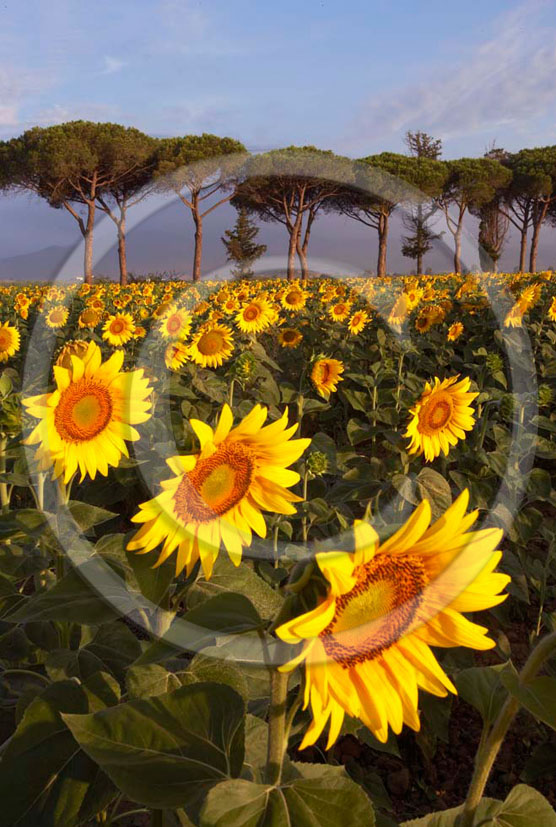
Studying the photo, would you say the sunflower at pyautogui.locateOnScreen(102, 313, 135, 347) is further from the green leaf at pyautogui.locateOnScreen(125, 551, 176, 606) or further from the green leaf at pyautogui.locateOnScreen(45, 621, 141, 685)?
the green leaf at pyautogui.locateOnScreen(125, 551, 176, 606)

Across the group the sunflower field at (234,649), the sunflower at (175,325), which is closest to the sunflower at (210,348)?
the sunflower at (175,325)

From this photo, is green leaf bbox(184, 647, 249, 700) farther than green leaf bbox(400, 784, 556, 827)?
Yes

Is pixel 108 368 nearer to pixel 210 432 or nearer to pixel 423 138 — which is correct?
pixel 210 432

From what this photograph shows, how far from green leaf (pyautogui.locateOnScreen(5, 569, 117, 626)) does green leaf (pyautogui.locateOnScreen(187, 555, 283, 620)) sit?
201 mm

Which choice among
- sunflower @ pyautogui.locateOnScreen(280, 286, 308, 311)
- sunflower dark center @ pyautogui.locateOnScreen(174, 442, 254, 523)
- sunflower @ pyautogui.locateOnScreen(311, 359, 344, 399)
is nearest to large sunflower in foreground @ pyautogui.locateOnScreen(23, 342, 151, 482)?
sunflower dark center @ pyautogui.locateOnScreen(174, 442, 254, 523)

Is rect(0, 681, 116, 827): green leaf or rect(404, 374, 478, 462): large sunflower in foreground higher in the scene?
rect(404, 374, 478, 462): large sunflower in foreground

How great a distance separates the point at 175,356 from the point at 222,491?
12.5 feet

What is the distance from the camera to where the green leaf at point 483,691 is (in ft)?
3.66

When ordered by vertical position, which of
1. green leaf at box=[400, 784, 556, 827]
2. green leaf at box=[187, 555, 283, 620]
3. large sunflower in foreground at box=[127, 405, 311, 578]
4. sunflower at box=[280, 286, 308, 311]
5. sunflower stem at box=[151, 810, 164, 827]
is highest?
sunflower at box=[280, 286, 308, 311]

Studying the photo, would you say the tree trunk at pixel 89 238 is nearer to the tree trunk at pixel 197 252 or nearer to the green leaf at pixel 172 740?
the tree trunk at pixel 197 252

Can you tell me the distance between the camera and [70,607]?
4.03 feet

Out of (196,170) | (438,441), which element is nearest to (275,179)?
(196,170)

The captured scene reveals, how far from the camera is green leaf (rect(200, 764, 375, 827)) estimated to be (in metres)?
0.87

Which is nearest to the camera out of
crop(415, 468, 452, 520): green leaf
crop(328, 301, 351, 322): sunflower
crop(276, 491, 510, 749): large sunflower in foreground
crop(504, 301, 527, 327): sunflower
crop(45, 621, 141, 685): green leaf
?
crop(276, 491, 510, 749): large sunflower in foreground
